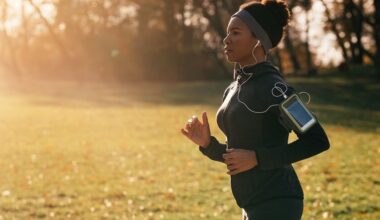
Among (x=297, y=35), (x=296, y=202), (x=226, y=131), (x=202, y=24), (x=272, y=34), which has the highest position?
(x=272, y=34)

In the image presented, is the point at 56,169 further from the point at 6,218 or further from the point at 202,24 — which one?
the point at 202,24

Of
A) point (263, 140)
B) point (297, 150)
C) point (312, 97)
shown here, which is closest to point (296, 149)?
point (297, 150)

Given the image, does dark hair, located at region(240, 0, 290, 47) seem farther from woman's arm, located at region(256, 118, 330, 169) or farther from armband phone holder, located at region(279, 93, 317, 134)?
woman's arm, located at region(256, 118, 330, 169)

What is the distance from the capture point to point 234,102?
3.49m

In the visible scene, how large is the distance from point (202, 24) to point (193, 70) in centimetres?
→ 668

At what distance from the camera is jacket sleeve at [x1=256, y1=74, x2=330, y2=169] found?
319 cm

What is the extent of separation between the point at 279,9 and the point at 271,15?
6 cm

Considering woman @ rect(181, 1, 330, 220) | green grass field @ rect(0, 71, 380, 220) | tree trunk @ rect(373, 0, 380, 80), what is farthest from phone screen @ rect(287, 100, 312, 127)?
tree trunk @ rect(373, 0, 380, 80)

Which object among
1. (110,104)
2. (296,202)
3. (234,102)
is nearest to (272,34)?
(234,102)

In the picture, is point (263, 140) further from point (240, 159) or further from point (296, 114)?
point (296, 114)

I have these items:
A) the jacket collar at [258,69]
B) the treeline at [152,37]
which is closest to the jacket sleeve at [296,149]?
the jacket collar at [258,69]

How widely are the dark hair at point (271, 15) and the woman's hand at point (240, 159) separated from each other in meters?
0.74

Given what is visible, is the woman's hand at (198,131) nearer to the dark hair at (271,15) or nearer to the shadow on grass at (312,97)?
the dark hair at (271,15)

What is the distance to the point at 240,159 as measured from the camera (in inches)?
129
